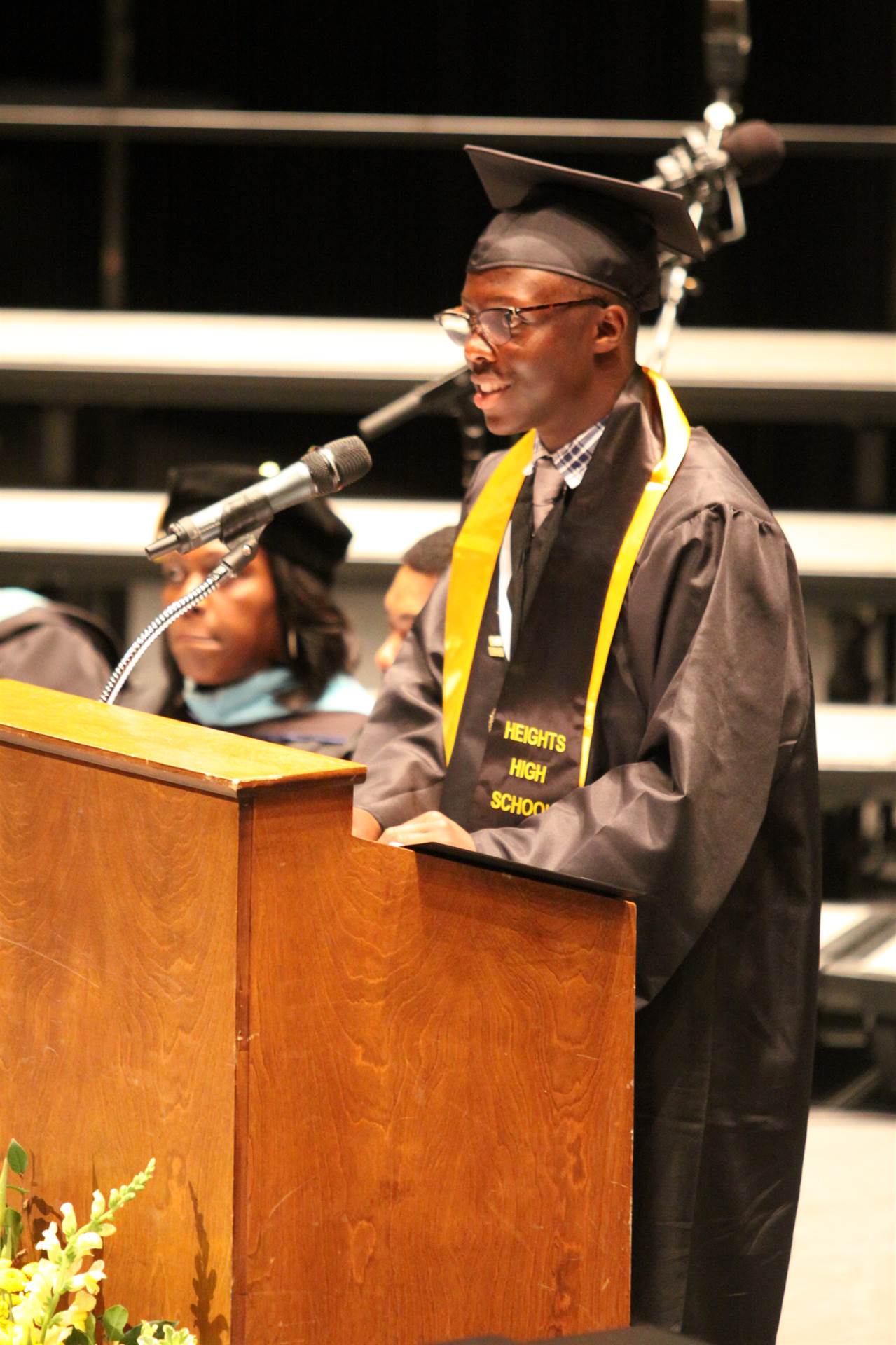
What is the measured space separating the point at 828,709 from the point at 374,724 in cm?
251

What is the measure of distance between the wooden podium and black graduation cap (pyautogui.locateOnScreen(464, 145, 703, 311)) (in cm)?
82

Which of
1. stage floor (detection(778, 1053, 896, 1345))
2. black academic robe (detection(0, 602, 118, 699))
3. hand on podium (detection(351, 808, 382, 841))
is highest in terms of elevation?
black academic robe (detection(0, 602, 118, 699))

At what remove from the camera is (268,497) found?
1913mm

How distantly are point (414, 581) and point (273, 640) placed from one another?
318 mm

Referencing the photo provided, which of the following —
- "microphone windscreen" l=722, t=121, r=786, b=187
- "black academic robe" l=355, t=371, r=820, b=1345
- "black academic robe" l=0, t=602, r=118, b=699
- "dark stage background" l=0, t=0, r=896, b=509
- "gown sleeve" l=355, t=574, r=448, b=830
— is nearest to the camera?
"black academic robe" l=355, t=371, r=820, b=1345

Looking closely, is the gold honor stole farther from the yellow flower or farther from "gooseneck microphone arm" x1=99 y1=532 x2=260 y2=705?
the yellow flower

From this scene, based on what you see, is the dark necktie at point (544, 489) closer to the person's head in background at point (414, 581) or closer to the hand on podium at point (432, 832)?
the hand on podium at point (432, 832)

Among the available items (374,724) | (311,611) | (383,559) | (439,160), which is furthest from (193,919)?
(439,160)

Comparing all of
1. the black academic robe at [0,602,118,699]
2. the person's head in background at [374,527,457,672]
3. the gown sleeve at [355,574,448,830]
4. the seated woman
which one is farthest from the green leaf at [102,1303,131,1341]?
the person's head in background at [374,527,457,672]

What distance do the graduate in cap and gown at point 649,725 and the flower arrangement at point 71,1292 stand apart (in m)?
0.55

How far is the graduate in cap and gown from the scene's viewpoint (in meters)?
2.01

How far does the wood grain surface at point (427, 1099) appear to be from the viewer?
1.55 m

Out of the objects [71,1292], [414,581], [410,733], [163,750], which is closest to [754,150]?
[414,581]

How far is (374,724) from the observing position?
2.47m
